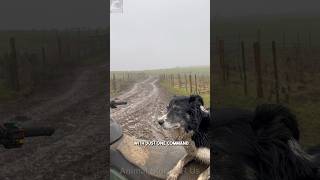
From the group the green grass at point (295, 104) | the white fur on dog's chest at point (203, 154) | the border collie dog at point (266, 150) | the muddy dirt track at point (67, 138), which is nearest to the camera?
the border collie dog at point (266, 150)

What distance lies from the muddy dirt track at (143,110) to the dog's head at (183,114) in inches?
1.8

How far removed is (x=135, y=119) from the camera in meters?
3.15

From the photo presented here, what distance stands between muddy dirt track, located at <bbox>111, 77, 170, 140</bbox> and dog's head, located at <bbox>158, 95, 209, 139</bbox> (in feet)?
0.15

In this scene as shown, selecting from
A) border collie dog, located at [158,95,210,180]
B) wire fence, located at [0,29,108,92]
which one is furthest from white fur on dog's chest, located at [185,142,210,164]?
wire fence, located at [0,29,108,92]

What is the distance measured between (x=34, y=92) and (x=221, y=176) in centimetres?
196

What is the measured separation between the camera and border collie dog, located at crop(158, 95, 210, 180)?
10.2 ft

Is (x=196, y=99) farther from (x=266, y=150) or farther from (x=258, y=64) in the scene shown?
(x=258, y=64)

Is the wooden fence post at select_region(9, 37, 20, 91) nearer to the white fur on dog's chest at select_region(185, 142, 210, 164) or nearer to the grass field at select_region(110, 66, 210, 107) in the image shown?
the grass field at select_region(110, 66, 210, 107)

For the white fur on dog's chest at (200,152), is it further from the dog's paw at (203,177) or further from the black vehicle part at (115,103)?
the black vehicle part at (115,103)

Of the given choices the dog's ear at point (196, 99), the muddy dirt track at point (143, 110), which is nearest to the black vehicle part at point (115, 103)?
the muddy dirt track at point (143, 110)

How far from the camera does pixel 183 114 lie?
126 inches

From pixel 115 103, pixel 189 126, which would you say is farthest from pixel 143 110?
pixel 189 126

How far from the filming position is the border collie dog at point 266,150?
245 cm

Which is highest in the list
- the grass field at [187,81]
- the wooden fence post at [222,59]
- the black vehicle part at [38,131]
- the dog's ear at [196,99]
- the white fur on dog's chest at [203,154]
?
the wooden fence post at [222,59]
